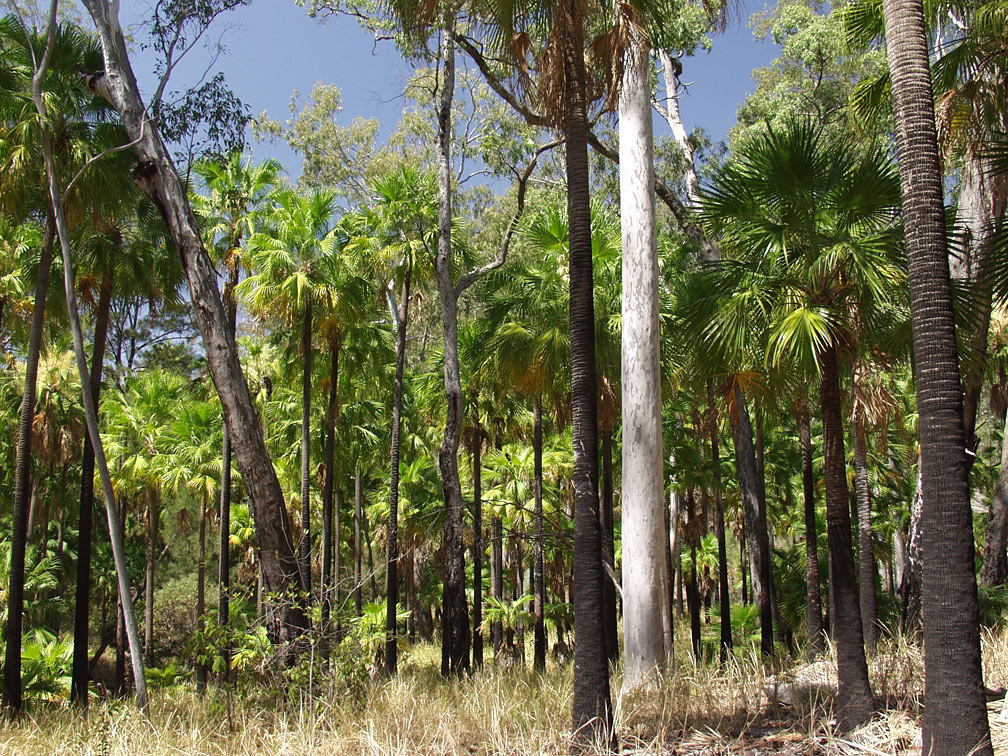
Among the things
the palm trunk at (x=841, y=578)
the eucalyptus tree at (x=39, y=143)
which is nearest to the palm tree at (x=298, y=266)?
the eucalyptus tree at (x=39, y=143)

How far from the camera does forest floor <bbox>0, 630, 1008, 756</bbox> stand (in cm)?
700

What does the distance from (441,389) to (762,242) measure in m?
14.0

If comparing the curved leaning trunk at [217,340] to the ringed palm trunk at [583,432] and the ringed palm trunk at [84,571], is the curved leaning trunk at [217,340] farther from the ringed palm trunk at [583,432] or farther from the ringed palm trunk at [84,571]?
the ringed palm trunk at [84,571]

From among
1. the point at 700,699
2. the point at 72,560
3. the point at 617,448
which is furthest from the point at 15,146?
the point at 72,560

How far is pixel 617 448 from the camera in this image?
25609 mm

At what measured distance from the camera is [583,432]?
7.27m

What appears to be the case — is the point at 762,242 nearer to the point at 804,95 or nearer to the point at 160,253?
the point at 160,253

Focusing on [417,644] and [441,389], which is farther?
[417,644]

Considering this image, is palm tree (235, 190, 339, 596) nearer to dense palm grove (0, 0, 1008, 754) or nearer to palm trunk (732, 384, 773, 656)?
dense palm grove (0, 0, 1008, 754)

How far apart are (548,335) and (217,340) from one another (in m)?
7.06

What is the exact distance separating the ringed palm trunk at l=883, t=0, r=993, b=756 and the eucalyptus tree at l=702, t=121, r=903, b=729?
5.63ft

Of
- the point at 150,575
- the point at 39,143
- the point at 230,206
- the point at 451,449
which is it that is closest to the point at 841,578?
the point at 451,449

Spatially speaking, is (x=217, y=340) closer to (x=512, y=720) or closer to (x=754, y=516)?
(x=512, y=720)

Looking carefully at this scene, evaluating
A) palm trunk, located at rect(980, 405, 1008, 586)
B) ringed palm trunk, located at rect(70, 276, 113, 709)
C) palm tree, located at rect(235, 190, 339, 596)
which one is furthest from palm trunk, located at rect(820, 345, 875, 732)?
palm tree, located at rect(235, 190, 339, 596)
